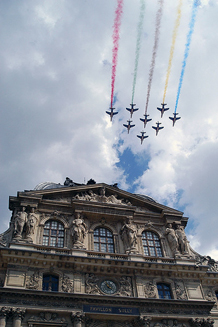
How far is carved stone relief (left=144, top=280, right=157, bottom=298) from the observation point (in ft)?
99.0

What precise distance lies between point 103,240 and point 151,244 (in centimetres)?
498

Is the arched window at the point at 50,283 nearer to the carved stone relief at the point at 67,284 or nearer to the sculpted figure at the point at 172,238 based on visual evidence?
the carved stone relief at the point at 67,284

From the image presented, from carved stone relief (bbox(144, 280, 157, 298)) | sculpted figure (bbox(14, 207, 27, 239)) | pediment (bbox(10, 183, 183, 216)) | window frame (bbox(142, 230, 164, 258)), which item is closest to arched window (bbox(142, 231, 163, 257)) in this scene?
window frame (bbox(142, 230, 164, 258))

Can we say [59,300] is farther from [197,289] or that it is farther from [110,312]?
[197,289]

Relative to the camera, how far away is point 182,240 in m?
35.4

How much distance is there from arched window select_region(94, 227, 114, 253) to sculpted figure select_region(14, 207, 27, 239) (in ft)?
23.2

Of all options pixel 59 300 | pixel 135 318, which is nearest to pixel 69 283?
pixel 59 300

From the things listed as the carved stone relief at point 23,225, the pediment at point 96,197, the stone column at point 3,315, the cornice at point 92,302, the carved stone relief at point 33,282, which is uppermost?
the pediment at point 96,197

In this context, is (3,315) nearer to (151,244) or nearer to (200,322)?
(151,244)

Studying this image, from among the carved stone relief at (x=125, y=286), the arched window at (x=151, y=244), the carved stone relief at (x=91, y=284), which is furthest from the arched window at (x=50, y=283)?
the arched window at (x=151, y=244)

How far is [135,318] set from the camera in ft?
93.1

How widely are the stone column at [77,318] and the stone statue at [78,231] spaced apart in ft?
20.2

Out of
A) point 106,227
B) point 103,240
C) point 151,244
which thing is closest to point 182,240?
point 151,244

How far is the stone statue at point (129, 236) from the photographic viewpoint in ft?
109
